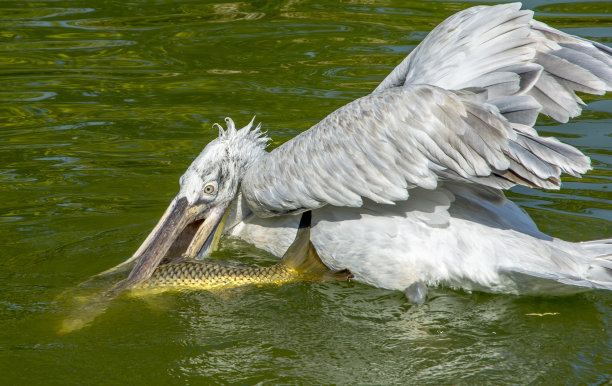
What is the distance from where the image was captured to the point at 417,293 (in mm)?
4301

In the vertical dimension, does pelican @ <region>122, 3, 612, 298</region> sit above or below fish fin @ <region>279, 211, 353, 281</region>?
above

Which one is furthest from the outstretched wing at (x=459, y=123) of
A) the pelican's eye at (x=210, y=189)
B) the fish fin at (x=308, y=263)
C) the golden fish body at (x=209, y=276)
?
the pelican's eye at (x=210, y=189)

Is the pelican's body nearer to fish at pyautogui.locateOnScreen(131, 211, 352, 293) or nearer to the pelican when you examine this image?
the pelican

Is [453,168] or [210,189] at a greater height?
[453,168]

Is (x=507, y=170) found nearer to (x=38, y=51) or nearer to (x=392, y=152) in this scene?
(x=392, y=152)

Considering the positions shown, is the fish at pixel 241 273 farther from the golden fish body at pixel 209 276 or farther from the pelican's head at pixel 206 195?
the pelican's head at pixel 206 195

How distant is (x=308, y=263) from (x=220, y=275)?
1.43 feet

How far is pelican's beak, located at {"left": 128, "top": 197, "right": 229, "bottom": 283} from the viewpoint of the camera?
4.60m

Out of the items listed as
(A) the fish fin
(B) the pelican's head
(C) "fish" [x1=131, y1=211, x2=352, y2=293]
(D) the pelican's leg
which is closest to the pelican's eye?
(B) the pelican's head

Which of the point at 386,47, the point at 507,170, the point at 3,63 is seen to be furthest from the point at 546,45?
the point at 3,63

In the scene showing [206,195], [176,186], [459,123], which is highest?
[459,123]

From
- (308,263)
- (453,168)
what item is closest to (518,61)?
(453,168)

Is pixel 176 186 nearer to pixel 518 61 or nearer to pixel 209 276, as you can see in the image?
pixel 209 276

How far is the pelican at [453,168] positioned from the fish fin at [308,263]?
0.15 meters
